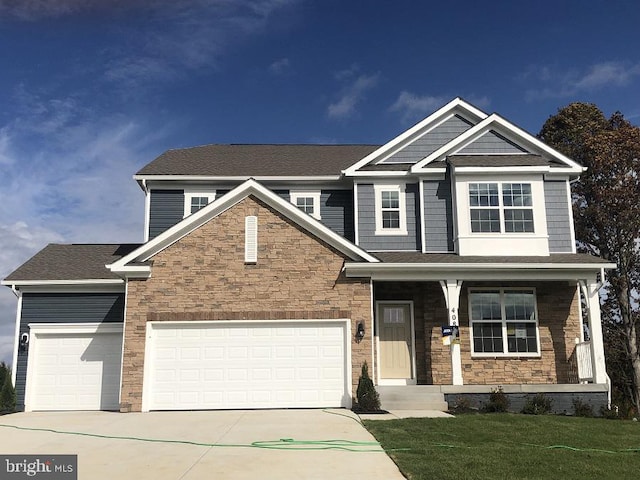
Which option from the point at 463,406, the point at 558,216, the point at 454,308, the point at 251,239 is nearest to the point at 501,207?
the point at 558,216

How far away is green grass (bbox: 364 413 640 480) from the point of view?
24.8 feet

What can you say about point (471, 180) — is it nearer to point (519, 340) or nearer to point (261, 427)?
point (519, 340)

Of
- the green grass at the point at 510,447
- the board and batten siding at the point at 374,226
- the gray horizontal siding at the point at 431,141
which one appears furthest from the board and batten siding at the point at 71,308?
the gray horizontal siding at the point at 431,141

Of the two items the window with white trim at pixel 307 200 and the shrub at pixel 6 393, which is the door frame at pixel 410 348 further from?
the shrub at pixel 6 393

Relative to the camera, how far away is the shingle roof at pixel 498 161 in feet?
56.3

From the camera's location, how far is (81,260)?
18078 millimetres

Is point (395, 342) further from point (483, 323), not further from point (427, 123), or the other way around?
point (427, 123)

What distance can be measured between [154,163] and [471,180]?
9.86 meters

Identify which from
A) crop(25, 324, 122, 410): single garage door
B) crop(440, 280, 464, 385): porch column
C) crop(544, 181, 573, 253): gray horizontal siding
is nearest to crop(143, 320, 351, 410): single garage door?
crop(25, 324, 122, 410): single garage door

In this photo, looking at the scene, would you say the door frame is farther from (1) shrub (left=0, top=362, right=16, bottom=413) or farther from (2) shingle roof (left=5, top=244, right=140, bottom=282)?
(1) shrub (left=0, top=362, right=16, bottom=413)

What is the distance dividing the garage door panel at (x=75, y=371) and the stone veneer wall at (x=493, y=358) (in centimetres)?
745

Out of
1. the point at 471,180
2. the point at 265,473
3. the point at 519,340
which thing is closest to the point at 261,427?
the point at 265,473

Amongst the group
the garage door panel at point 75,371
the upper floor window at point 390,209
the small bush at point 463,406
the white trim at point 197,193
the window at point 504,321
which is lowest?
the small bush at point 463,406

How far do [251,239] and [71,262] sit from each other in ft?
20.3
